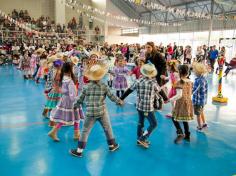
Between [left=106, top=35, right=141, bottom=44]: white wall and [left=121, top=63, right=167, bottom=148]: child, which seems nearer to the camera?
[left=121, top=63, right=167, bottom=148]: child

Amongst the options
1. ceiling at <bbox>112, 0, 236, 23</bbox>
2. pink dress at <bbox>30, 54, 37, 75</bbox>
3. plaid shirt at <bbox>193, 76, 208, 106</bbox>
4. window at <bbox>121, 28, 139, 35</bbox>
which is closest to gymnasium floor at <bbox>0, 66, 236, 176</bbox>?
plaid shirt at <bbox>193, 76, 208, 106</bbox>

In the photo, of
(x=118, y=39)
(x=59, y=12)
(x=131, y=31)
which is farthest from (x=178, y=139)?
(x=131, y=31)

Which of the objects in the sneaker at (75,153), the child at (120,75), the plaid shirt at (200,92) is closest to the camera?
the sneaker at (75,153)

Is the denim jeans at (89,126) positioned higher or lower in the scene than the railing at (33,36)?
lower

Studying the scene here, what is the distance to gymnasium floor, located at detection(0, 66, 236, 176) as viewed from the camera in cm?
317

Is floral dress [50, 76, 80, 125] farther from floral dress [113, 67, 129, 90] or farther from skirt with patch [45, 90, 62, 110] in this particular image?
floral dress [113, 67, 129, 90]

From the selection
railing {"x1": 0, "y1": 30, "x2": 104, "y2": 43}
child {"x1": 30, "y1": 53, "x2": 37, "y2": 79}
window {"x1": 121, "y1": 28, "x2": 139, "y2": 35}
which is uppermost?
window {"x1": 121, "y1": 28, "x2": 139, "y2": 35}

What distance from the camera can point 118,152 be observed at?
365 centimetres

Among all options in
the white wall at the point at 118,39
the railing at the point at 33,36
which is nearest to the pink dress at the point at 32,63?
the railing at the point at 33,36

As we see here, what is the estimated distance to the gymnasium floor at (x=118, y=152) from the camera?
317cm

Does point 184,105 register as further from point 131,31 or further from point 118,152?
point 131,31

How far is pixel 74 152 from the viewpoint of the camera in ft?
11.5

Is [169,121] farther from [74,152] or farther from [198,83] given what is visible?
[74,152]

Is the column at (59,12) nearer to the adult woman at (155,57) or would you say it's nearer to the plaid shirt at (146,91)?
the adult woman at (155,57)
